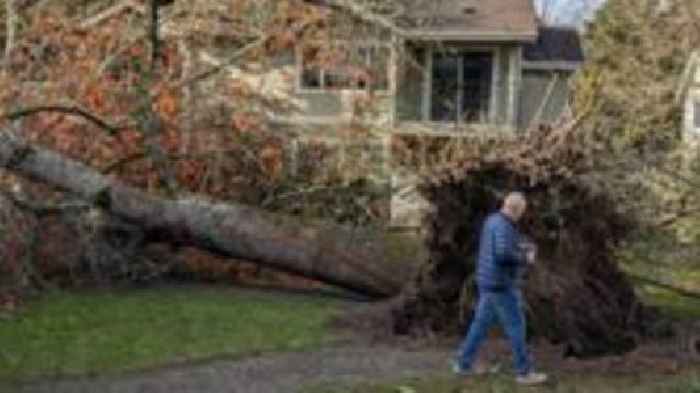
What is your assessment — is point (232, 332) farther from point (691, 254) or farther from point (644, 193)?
point (691, 254)

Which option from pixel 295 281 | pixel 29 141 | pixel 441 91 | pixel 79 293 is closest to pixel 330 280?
pixel 295 281

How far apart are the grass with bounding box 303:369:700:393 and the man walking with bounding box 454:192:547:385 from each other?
0.21m

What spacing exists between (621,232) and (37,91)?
27.4 ft

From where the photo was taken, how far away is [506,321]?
12.4 meters

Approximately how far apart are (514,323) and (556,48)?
81.7ft

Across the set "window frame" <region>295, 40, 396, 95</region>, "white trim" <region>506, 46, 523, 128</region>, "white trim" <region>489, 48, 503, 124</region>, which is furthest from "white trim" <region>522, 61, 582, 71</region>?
"window frame" <region>295, 40, 396, 95</region>

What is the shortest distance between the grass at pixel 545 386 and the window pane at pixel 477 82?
21416 mm

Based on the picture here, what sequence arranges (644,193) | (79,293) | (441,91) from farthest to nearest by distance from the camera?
(441,91) < (79,293) < (644,193)

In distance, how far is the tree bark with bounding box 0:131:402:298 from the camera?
56.9ft

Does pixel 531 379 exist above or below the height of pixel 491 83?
below

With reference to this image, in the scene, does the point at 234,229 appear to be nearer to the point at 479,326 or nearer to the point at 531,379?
the point at 479,326

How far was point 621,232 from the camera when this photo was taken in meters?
15.0

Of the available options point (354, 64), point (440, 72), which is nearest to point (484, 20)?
point (440, 72)

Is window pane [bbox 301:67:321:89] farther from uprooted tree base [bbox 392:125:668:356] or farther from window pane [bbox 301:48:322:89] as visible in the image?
uprooted tree base [bbox 392:125:668:356]
